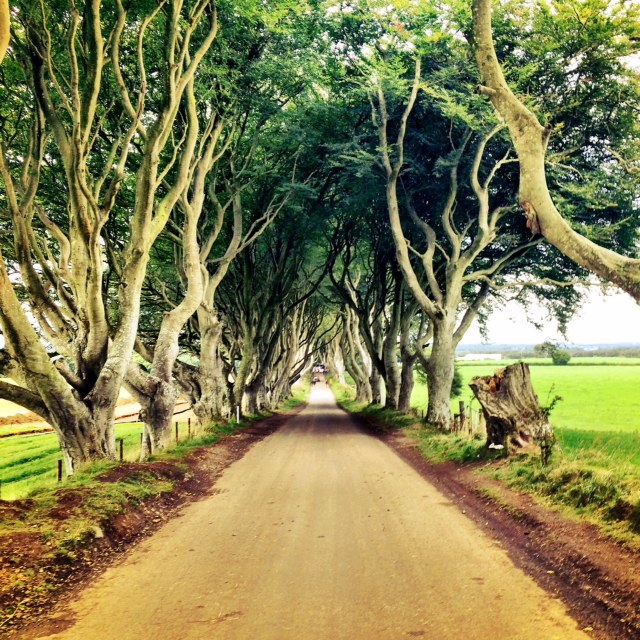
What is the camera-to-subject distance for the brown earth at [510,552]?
14.4 ft

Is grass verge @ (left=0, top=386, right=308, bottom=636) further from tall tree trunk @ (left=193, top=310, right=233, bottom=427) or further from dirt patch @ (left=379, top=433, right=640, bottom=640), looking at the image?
tall tree trunk @ (left=193, top=310, right=233, bottom=427)

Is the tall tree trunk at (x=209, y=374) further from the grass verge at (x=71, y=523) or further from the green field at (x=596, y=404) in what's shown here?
the green field at (x=596, y=404)

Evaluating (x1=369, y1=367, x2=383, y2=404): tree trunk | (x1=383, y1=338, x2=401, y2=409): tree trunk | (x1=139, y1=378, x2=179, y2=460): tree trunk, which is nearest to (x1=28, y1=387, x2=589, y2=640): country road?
(x1=139, y1=378, x2=179, y2=460): tree trunk

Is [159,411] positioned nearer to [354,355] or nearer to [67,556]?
[67,556]

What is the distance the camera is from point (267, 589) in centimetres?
501

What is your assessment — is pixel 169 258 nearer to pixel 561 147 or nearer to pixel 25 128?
pixel 25 128

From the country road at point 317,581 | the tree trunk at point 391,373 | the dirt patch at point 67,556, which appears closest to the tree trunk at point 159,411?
the dirt patch at point 67,556

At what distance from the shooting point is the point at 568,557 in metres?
5.59

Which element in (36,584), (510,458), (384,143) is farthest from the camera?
(384,143)

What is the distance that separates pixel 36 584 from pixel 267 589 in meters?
2.14

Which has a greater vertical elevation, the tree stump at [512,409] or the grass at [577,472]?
the tree stump at [512,409]

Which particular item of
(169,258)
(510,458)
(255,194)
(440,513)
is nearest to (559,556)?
(440,513)

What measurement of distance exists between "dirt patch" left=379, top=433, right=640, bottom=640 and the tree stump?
1.49m

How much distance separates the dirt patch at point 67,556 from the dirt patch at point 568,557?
14.6ft
